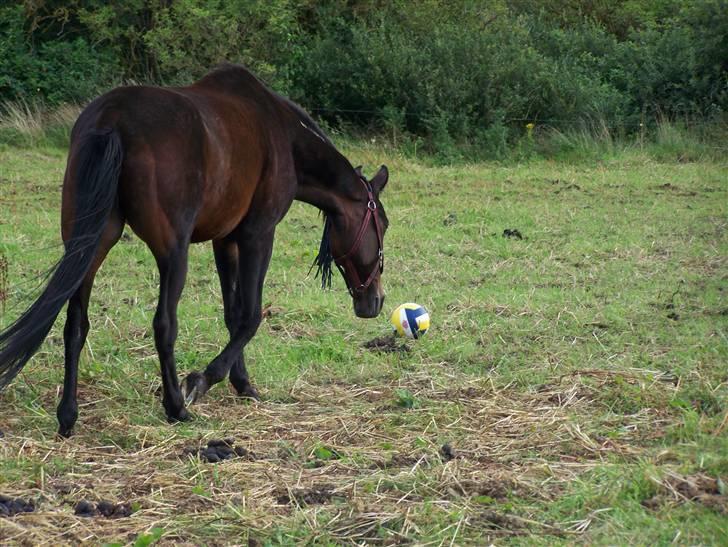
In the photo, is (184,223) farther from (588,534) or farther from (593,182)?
(593,182)

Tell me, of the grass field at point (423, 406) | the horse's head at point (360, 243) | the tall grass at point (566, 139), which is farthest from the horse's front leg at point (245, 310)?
the tall grass at point (566, 139)

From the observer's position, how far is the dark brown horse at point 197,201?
501 cm

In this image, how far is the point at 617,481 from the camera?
14.2 feet

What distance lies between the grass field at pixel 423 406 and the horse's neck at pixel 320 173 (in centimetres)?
102

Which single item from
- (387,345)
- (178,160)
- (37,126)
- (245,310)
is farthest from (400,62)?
(178,160)

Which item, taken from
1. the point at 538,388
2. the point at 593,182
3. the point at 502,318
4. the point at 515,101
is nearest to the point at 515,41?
the point at 515,101

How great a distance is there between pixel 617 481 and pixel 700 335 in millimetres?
3028

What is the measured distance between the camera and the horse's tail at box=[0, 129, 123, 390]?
194 inches

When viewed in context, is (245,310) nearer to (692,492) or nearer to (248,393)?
(248,393)

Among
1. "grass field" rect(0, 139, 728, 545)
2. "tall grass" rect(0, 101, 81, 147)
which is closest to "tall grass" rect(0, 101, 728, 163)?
"tall grass" rect(0, 101, 81, 147)

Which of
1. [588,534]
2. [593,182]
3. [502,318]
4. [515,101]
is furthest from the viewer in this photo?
[515,101]

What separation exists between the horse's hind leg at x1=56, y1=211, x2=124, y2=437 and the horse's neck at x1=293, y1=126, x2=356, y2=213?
4.81 feet

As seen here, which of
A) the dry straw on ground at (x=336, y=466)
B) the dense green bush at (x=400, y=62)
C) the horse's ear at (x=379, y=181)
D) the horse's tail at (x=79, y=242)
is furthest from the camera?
the dense green bush at (x=400, y=62)

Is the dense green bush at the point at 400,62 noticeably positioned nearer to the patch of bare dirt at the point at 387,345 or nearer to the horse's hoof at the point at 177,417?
the patch of bare dirt at the point at 387,345
